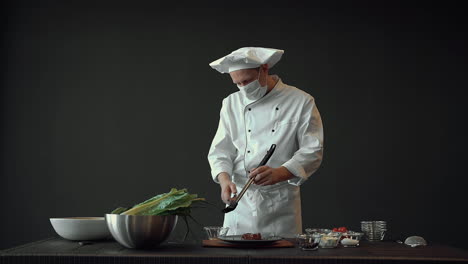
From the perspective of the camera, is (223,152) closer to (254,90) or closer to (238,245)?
(254,90)

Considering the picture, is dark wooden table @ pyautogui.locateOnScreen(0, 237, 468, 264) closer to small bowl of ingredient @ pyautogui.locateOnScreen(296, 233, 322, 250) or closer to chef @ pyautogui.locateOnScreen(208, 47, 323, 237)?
small bowl of ingredient @ pyautogui.locateOnScreen(296, 233, 322, 250)

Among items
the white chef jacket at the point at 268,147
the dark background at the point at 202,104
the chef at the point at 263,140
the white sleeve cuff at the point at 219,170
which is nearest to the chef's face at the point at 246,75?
the chef at the point at 263,140

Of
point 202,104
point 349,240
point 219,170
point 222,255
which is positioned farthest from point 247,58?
point 202,104

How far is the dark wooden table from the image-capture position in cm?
149

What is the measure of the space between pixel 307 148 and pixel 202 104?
1.99 metres

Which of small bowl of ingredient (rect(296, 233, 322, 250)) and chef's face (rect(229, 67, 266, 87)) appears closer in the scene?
small bowl of ingredient (rect(296, 233, 322, 250))

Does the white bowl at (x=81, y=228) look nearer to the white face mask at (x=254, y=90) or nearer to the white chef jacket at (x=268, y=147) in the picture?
the white chef jacket at (x=268, y=147)

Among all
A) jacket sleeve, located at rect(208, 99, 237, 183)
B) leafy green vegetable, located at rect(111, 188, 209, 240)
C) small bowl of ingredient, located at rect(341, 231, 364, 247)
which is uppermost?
jacket sleeve, located at rect(208, 99, 237, 183)

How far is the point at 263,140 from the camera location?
267 centimetres

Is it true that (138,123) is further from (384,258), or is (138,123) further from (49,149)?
(384,258)

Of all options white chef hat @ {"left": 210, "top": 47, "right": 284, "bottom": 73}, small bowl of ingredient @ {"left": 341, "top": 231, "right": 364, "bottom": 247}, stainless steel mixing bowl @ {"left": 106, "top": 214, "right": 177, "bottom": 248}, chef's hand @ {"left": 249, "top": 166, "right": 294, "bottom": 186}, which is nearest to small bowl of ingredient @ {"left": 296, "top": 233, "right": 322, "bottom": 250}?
small bowl of ingredient @ {"left": 341, "top": 231, "right": 364, "bottom": 247}

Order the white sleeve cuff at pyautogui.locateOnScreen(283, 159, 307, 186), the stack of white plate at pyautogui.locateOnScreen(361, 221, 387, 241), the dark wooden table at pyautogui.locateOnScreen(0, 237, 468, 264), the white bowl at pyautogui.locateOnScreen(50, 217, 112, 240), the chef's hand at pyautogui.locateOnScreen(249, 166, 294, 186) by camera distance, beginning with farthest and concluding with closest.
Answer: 1. the white sleeve cuff at pyautogui.locateOnScreen(283, 159, 307, 186)
2. the chef's hand at pyautogui.locateOnScreen(249, 166, 294, 186)
3. the stack of white plate at pyautogui.locateOnScreen(361, 221, 387, 241)
4. the white bowl at pyautogui.locateOnScreen(50, 217, 112, 240)
5. the dark wooden table at pyautogui.locateOnScreen(0, 237, 468, 264)

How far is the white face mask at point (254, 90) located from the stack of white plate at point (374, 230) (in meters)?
0.89

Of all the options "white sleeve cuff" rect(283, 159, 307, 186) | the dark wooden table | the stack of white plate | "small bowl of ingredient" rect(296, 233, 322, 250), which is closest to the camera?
the dark wooden table
